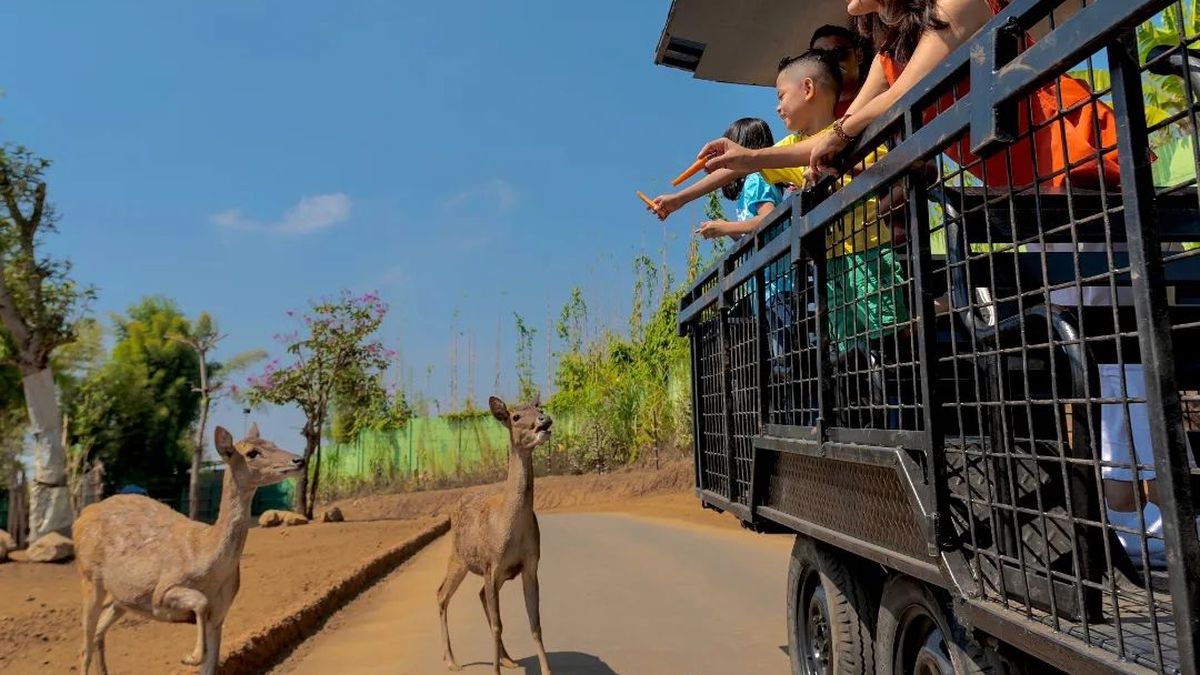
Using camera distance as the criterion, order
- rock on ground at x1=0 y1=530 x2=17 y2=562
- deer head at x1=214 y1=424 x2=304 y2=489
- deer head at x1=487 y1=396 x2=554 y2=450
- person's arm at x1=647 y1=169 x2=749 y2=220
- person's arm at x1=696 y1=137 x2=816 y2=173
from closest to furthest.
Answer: person's arm at x1=696 y1=137 x2=816 y2=173
person's arm at x1=647 y1=169 x2=749 y2=220
deer head at x1=214 y1=424 x2=304 y2=489
deer head at x1=487 y1=396 x2=554 y2=450
rock on ground at x1=0 y1=530 x2=17 y2=562

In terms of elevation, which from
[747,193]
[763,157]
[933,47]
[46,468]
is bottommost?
[46,468]

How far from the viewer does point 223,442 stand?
530cm

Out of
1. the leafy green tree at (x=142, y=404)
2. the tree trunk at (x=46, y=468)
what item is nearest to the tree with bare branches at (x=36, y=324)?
the tree trunk at (x=46, y=468)

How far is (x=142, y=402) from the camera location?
36.3 meters

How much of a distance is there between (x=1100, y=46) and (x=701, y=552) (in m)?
10.5

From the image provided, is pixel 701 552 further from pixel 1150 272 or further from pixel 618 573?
pixel 1150 272

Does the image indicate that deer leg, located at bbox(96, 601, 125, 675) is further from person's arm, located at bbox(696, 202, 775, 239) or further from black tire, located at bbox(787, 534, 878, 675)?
person's arm, located at bbox(696, 202, 775, 239)

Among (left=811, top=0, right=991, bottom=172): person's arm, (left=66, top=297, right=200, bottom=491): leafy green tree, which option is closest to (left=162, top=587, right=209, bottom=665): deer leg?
(left=811, top=0, right=991, bottom=172): person's arm

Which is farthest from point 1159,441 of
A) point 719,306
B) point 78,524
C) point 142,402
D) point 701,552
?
point 142,402

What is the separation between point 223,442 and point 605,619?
12.1 ft

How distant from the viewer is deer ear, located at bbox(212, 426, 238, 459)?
5.25 meters

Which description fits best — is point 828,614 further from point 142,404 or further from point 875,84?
point 142,404

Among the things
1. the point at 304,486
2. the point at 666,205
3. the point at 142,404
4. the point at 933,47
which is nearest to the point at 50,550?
the point at 304,486

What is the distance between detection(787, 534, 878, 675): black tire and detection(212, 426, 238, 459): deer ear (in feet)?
11.1
